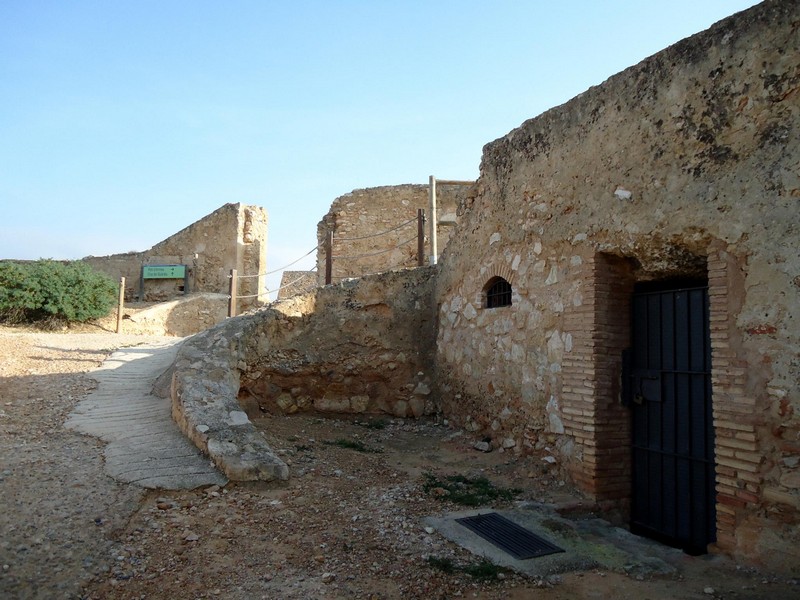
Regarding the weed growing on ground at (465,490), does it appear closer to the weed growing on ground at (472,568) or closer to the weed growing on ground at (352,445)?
the weed growing on ground at (352,445)

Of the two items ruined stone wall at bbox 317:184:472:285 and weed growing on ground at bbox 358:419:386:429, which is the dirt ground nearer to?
weed growing on ground at bbox 358:419:386:429

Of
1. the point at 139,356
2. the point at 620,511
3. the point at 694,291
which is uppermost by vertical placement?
the point at 694,291

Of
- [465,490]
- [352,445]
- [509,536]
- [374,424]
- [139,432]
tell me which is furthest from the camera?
[374,424]

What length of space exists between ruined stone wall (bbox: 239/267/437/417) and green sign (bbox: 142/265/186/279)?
14.6m

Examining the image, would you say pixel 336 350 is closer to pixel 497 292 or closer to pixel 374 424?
pixel 374 424

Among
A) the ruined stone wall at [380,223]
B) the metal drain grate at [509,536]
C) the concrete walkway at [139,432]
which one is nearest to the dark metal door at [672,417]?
the metal drain grate at [509,536]

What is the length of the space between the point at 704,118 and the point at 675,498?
298 centimetres

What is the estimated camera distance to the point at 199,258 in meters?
21.3

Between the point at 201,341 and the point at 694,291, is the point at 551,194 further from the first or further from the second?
the point at 201,341

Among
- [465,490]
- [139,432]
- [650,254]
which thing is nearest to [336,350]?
[139,432]

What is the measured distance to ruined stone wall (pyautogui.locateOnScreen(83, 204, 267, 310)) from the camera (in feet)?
69.3

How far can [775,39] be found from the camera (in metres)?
3.91

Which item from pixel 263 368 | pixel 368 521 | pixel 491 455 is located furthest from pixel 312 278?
pixel 368 521

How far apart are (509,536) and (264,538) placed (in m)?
1.73
